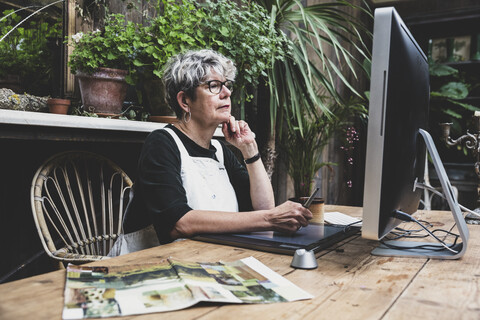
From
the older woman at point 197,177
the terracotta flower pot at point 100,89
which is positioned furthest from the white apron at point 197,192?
the terracotta flower pot at point 100,89

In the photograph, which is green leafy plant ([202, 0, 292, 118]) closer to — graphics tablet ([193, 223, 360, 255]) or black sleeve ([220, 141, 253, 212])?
black sleeve ([220, 141, 253, 212])

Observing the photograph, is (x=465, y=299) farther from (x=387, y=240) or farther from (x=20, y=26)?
(x=20, y=26)

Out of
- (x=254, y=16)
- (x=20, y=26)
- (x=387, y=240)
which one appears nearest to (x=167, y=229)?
(x=387, y=240)

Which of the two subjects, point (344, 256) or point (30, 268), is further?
point (30, 268)

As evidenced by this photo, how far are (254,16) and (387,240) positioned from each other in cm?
141

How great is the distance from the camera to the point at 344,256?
982 millimetres

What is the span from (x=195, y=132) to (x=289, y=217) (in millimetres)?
634

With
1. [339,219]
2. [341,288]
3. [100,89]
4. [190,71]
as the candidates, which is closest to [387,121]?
[341,288]

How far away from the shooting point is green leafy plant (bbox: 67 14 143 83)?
165 centimetres

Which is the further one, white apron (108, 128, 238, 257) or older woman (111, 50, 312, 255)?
white apron (108, 128, 238, 257)

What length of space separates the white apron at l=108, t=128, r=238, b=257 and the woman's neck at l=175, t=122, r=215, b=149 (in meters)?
0.10

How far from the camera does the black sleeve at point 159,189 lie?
4.02 feet

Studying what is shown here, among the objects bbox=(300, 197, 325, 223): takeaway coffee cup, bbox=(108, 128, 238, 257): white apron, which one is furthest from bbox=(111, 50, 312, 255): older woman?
bbox=(300, 197, 325, 223): takeaway coffee cup

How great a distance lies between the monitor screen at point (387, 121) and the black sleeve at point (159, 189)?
0.59 meters
